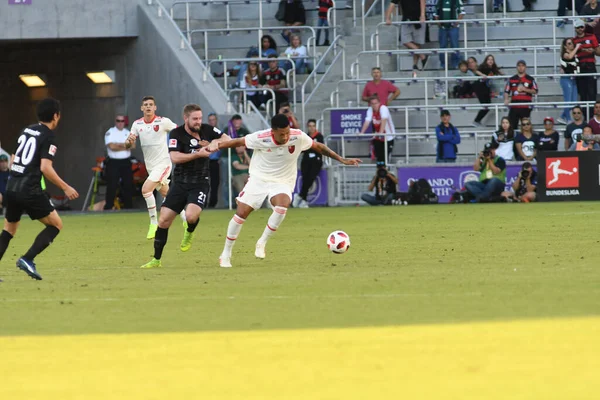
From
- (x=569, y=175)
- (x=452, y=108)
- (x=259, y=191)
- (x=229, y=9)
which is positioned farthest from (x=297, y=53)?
(x=259, y=191)

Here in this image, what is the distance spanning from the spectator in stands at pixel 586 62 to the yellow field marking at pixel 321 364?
2386 centimetres

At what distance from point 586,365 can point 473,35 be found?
1122 inches

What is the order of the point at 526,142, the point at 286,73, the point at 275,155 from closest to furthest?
the point at 275,155 < the point at 526,142 < the point at 286,73

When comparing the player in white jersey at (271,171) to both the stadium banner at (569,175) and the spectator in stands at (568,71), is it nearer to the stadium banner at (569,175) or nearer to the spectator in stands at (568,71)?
the stadium banner at (569,175)

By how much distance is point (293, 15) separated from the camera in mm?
35719

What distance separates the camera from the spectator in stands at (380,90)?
1277 inches

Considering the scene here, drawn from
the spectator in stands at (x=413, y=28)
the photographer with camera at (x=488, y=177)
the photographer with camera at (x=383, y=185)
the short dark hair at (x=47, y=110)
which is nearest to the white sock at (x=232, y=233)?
the short dark hair at (x=47, y=110)

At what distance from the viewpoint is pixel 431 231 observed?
20.1 m

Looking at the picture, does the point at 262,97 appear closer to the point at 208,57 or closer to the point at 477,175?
the point at 208,57

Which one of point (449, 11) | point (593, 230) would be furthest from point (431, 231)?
point (449, 11)

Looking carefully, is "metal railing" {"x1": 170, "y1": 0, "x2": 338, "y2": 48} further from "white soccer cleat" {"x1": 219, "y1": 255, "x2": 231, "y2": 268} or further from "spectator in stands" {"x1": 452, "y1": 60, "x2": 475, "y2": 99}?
"white soccer cleat" {"x1": 219, "y1": 255, "x2": 231, "y2": 268}

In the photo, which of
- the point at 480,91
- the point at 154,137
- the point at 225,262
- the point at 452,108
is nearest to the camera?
the point at 225,262

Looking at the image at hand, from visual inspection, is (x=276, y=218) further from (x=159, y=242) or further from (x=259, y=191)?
(x=159, y=242)

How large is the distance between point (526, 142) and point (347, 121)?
485 cm
